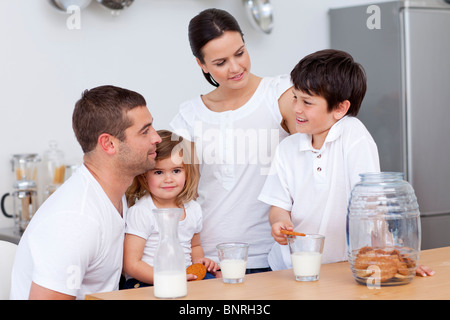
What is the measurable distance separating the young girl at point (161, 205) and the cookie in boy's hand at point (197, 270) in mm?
60

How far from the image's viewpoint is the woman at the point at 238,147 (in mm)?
1892

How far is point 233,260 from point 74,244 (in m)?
0.36

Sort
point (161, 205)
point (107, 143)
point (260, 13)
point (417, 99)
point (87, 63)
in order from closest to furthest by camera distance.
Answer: point (107, 143) → point (161, 205) → point (87, 63) → point (417, 99) → point (260, 13)

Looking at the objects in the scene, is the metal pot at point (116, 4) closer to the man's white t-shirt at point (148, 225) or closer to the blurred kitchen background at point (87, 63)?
the blurred kitchen background at point (87, 63)

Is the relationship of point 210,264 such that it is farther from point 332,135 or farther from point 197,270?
point 332,135

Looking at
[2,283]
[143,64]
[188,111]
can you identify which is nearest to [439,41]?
[143,64]

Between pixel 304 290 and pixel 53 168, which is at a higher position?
pixel 53 168

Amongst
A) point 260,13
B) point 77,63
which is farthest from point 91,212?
point 260,13

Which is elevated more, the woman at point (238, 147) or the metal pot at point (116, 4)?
the metal pot at point (116, 4)

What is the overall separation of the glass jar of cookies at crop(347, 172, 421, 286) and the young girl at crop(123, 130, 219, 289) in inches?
23.8

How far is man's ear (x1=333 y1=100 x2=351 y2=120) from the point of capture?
5.33ft

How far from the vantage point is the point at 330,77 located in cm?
161

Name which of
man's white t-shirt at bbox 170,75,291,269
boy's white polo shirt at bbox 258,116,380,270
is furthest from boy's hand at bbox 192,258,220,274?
boy's white polo shirt at bbox 258,116,380,270

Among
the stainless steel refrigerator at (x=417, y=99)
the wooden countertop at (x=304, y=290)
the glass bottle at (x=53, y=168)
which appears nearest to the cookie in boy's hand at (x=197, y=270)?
the wooden countertop at (x=304, y=290)
